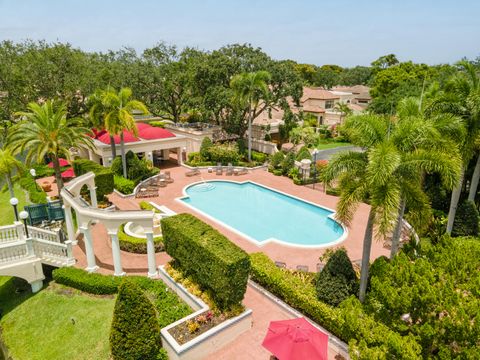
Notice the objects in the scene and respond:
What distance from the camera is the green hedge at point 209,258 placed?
43.6 ft

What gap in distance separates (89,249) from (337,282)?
12.7 meters

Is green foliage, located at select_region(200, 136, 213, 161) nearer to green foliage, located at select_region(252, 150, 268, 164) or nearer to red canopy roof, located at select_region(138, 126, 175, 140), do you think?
red canopy roof, located at select_region(138, 126, 175, 140)

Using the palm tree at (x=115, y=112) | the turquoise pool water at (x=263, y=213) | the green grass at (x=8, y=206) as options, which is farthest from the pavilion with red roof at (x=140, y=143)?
the green grass at (x=8, y=206)

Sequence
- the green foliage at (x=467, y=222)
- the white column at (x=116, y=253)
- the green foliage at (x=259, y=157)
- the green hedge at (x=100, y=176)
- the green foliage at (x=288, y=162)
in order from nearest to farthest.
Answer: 1. the white column at (x=116, y=253)
2. the green foliage at (x=467, y=222)
3. the green hedge at (x=100, y=176)
4. the green foliage at (x=288, y=162)
5. the green foliage at (x=259, y=157)

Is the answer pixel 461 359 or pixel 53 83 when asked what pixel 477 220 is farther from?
pixel 53 83

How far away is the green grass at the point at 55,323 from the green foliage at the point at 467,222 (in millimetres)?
20103

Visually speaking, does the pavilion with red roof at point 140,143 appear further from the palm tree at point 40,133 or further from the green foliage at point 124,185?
the palm tree at point 40,133

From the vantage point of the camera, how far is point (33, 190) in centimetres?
2805

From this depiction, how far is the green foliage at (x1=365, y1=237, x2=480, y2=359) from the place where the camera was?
29.7 feet

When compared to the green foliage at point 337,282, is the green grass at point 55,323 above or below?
below

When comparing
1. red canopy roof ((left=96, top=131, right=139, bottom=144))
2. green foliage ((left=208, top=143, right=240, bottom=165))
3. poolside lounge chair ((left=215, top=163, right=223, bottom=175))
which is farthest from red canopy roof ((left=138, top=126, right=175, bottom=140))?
poolside lounge chair ((left=215, top=163, right=223, bottom=175))

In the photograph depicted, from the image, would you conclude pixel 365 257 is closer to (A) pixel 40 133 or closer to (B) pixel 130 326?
(B) pixel 130 326

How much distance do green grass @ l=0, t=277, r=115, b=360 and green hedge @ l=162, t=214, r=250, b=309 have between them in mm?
4219

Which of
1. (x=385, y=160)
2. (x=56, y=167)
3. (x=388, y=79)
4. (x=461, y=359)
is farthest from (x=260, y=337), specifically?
(x=388, y=79)
